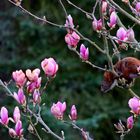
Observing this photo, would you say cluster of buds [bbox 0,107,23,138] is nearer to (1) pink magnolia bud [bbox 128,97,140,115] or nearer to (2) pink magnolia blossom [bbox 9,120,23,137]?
(2) pink magnolia blossom [bbox 9,120,23,137]

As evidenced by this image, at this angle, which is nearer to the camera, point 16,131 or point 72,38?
point 16,131

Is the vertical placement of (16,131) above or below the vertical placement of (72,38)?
below

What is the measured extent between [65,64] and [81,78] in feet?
0.72

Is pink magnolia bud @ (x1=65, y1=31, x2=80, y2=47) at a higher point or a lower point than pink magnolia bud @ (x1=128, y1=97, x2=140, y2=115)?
higher

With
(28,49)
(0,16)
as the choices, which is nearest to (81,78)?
(28,49)

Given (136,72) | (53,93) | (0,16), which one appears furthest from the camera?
(0,16)

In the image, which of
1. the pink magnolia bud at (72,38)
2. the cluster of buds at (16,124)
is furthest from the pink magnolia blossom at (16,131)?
the pink magnolia bud at (72,38)

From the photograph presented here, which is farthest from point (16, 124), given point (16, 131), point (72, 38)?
point (72, 38)

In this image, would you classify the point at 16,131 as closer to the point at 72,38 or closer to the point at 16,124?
the point at 16,124

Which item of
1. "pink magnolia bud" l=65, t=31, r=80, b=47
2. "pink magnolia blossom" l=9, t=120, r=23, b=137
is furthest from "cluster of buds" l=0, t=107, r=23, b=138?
"pink magnolia bud" l=65, t=31, r=80, b=47

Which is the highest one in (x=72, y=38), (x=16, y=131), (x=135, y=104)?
(x=72, y=38)

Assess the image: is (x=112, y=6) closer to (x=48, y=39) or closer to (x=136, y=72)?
(x=136, y=72)

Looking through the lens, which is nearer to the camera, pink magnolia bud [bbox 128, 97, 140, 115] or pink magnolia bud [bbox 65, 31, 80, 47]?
pink magnolia bud [bbox 128, 97, 140, 115]

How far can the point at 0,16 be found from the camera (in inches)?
218
